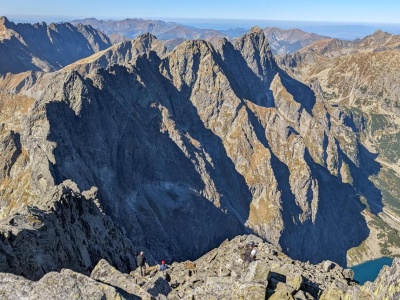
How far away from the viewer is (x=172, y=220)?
170 metres

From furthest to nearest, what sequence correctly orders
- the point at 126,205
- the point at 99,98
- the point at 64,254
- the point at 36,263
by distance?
the point at 99,98, the point at 126,205, the point at 64,254, the point at 36,263

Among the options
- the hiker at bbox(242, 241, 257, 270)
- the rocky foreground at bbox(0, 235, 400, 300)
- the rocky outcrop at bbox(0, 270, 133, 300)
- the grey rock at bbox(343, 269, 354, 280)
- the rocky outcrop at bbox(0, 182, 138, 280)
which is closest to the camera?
the rocky outcrop at bbox(0, 270, 133, 300)

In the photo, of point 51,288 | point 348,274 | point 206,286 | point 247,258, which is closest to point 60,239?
point 247,258

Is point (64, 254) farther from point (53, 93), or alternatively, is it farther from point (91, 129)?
point (53, 93)

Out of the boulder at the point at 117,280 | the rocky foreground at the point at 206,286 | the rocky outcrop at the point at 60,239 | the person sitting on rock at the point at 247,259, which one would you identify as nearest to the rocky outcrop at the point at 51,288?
the rocky foreground at the point at 206,286

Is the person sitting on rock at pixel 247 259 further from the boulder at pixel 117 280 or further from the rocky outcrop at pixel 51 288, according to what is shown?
the rocky outcrop at pixel 51 288

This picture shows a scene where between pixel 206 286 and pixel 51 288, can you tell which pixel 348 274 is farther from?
pixel 51 288

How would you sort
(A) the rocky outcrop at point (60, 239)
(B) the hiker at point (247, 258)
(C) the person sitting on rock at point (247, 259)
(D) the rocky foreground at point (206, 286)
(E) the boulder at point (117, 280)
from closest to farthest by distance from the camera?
(D) the rocky foreground at point (206, 286)
(E) the boulder at point (117, 280)
(A) the rocky outcrop at point (60, 239)
(C) the person sitting on rock at point (247, 259)
(B) the hiker at point (247, 258)

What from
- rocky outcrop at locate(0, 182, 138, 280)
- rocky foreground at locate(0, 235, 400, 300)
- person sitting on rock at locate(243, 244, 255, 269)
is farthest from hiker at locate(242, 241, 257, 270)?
rocky outcrop at locate(0, 182, 138, 280)

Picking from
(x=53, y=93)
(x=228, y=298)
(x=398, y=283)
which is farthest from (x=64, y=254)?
(x=53, y=93)

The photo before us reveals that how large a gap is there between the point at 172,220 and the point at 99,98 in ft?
212

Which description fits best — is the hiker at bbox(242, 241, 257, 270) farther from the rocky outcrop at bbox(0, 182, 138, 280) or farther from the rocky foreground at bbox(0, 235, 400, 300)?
the rocky outcrop at bbox(0, 182, 138, 280)

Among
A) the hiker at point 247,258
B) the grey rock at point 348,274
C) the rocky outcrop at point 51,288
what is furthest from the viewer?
the grey rock at point 348,274

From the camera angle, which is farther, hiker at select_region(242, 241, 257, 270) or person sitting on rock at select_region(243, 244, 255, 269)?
hiker at select_region(242, 241, 257, 270)
